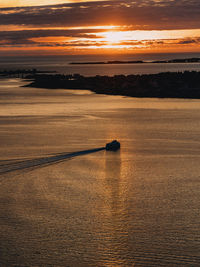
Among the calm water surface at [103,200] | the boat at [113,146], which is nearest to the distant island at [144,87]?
the calm water surface at [103,200]

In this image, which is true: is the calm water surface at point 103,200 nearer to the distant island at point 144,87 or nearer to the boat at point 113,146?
the boat at point 113,146

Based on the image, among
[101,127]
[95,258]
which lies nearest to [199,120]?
[101,127]

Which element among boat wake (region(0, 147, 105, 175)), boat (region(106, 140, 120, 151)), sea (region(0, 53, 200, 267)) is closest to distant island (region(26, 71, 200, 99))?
sea (region(0, 53, 200, 267))

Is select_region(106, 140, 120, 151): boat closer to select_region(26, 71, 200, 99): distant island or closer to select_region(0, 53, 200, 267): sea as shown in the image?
select_region(0, 53, 200, 267): sea

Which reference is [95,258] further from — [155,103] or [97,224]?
[155,103]

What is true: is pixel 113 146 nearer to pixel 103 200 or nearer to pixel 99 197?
pixel 99 197

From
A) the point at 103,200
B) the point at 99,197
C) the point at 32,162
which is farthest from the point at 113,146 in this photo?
the point at 103,200
